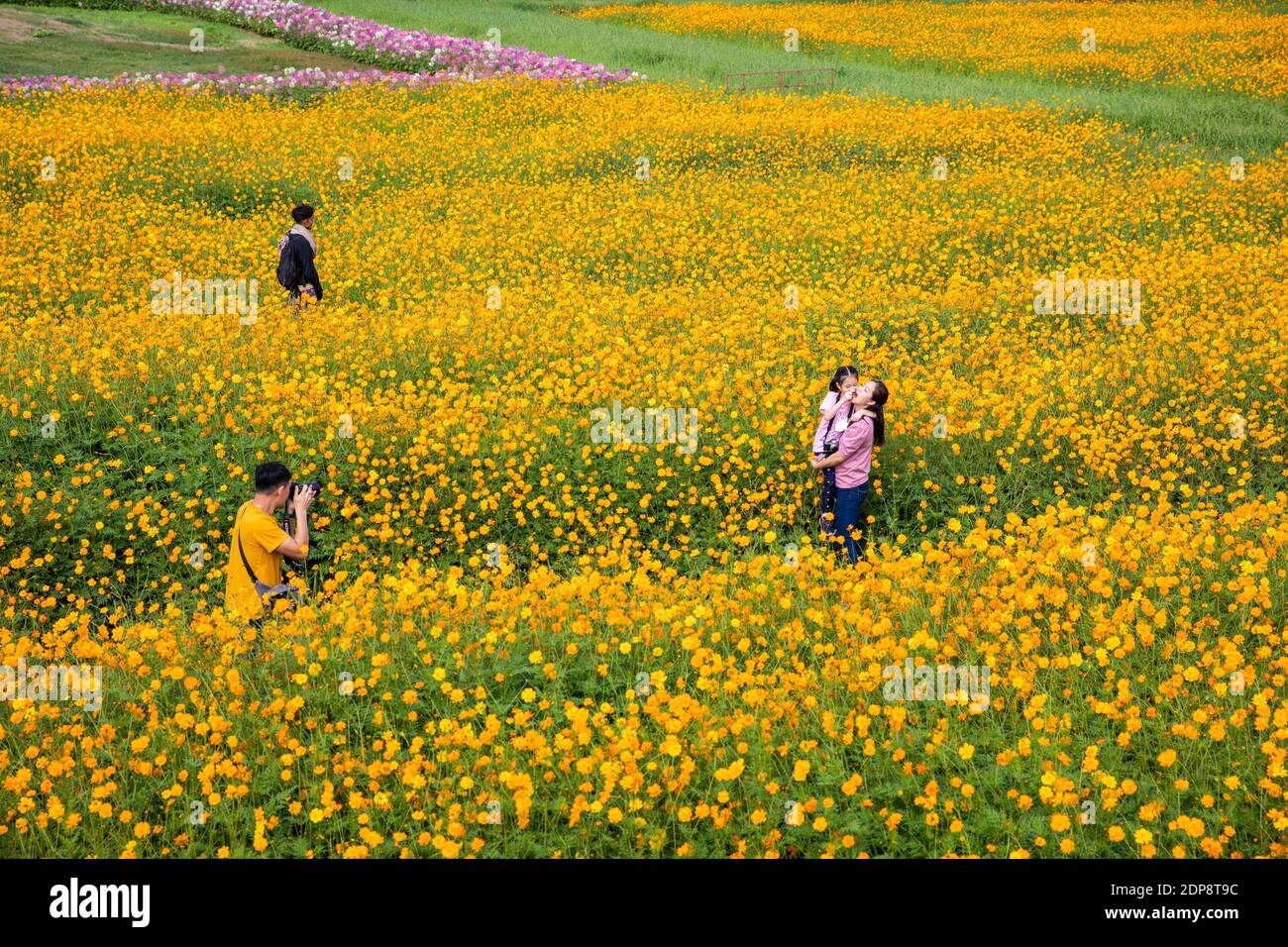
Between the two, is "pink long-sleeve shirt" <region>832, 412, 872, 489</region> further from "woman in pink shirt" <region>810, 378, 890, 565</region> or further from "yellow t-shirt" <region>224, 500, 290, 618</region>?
"yellow t-shirt" <region>224, 500, 290, 618</region>

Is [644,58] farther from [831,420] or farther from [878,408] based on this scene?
[878,408]

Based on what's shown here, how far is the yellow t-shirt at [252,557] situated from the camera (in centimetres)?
612

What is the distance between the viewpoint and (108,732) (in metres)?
5.03

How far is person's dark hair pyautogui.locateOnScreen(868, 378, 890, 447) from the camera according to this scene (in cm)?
764

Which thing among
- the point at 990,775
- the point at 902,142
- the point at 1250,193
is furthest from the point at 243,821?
the point at 902,142

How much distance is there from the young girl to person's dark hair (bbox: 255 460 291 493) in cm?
410

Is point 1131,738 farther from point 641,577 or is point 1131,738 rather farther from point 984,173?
point 984,173

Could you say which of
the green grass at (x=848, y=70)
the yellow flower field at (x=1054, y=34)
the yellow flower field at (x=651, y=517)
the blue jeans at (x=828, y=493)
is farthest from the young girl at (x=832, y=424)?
the yellow flower field at (x=1054, y=34)

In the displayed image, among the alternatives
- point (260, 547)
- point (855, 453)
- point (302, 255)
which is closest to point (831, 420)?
point (855, 453)

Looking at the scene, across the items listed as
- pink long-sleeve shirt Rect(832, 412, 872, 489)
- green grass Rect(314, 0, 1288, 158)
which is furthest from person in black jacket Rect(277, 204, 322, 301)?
green grass Rect(314, 0, 1288, 158)

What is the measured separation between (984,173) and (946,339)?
26.8 ft

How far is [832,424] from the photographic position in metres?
8.02

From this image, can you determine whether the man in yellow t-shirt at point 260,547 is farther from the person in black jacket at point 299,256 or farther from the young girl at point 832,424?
the person in black jacket at point 299,256

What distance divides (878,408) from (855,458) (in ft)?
1.43
